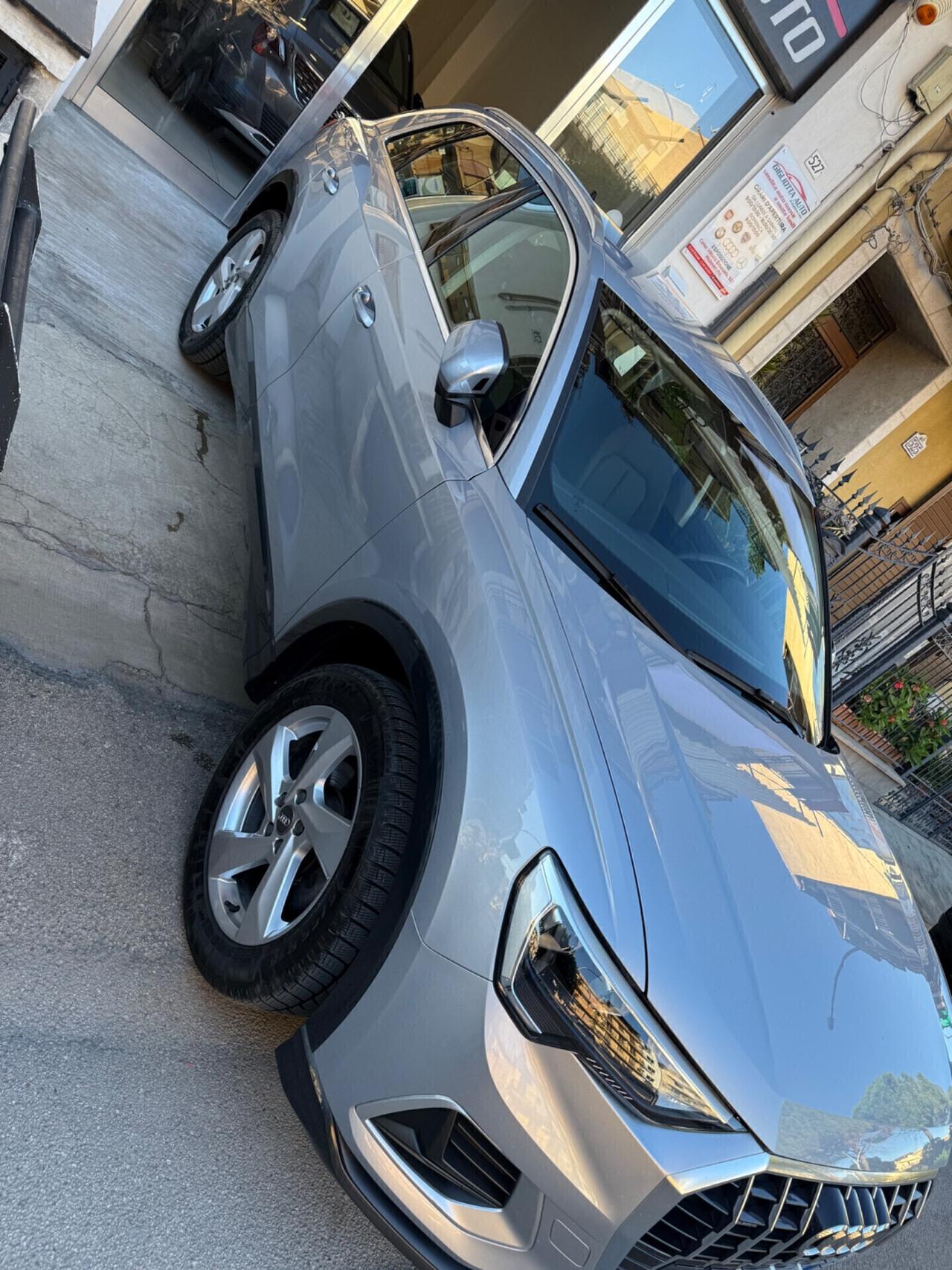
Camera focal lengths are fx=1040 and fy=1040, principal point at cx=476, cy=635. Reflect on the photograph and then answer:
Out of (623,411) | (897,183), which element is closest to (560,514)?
(623,411)

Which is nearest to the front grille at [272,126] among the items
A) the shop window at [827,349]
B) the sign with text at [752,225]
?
the sign with text at [752,225]

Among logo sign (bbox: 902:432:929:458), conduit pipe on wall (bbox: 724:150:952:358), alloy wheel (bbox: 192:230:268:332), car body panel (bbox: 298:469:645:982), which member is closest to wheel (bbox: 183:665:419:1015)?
car body panel (bbox: 298:469:645:982)

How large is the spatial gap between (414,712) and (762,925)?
0.88 metres

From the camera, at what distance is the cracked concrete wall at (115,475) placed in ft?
10.3

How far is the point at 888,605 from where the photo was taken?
24.7 feet

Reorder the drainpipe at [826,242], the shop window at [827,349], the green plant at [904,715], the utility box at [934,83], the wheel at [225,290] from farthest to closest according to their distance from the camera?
the shop window at [827,349] → the green plant at [904,715] → the drainpipe at [826,242] → the utility box at [934,83] → the wheel at [225,290]

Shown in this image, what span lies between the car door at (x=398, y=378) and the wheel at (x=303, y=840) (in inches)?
18.9

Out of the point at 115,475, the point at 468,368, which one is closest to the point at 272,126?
the point at 115,475

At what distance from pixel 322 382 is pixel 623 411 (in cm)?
98

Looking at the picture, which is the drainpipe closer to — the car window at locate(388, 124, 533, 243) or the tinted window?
the tinted window

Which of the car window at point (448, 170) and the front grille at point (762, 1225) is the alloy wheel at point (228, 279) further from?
the front grille at point (762, 1225)

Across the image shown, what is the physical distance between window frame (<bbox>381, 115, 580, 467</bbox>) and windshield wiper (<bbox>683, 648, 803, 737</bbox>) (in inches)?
29.2

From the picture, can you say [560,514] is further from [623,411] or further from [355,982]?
[355,982]

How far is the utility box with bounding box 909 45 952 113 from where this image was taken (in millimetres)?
7992
